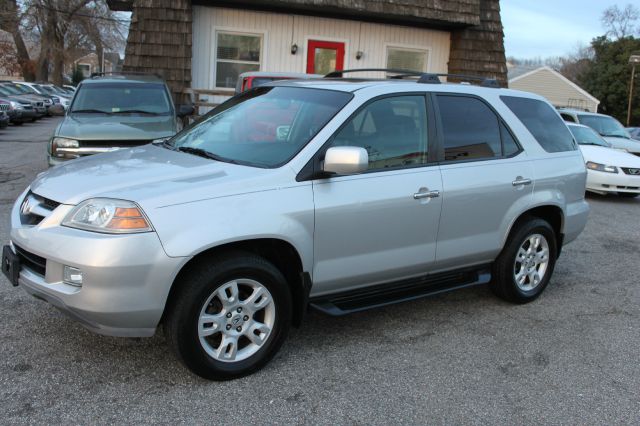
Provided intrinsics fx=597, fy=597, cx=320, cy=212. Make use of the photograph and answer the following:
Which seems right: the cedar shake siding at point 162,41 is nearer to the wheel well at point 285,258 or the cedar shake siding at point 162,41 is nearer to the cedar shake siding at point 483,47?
the cedar shake siding at point 483,47

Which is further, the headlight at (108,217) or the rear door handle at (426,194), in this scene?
the rear door handle at (426,194)

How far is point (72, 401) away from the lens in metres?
3.16

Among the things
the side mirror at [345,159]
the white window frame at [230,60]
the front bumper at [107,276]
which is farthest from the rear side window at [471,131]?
the white window frame at [230,60]

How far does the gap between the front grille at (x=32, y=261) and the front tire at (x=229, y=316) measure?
73 cm

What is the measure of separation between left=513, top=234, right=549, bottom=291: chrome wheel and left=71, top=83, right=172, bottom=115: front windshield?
5775mm

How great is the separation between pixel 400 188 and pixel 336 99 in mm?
738

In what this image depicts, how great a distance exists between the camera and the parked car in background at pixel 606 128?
14.4 m

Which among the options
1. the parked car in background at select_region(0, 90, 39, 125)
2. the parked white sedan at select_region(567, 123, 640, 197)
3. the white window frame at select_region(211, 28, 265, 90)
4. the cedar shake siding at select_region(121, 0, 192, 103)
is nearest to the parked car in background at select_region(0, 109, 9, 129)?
the parked car in background at select_region(0, 90, 39, 125)

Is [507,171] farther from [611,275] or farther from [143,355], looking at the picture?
[143,355]

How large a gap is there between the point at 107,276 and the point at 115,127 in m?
5.27

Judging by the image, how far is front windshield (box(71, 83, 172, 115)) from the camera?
8.72 metres

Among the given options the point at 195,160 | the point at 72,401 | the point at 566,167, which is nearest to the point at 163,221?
the point at 195,160

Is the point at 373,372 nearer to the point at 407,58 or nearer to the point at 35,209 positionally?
the point at 35,209

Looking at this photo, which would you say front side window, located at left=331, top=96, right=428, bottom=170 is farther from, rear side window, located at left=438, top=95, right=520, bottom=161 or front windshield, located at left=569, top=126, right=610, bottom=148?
front windshield, located at left=569, top=126, right=610, bottom=148
